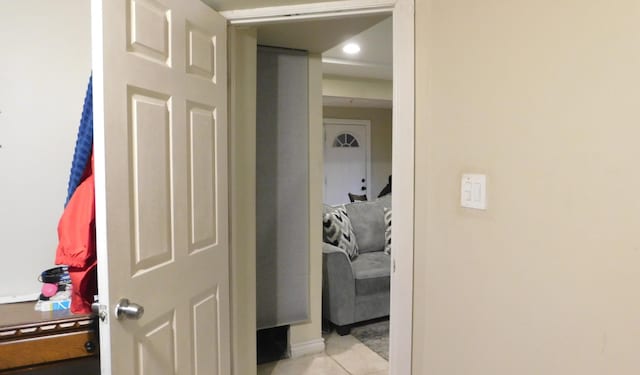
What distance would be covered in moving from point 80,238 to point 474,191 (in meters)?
1.24

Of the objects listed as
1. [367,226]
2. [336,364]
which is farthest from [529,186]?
[367,226]

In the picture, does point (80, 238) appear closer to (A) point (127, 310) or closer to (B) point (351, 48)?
(A) point (127, 310)

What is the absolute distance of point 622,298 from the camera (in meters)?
0.93

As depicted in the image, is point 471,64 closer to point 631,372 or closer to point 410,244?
point 410,244

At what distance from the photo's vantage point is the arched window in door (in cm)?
699

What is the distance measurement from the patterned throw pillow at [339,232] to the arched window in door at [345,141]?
3429 mm

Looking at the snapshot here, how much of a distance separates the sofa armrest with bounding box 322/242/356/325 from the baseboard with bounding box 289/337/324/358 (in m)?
0.30

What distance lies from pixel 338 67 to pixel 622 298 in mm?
4083

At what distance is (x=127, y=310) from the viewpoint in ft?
4.08

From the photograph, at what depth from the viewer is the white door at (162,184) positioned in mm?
1211

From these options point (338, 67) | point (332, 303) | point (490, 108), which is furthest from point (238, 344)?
point (338, 67)

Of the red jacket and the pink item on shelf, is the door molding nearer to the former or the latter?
the red jacket

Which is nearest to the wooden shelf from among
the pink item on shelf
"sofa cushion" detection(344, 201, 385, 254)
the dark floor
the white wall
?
the pink item on shelf

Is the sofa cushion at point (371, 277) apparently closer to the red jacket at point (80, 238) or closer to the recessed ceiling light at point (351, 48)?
the recessed ceiling light at point (351, 48)
